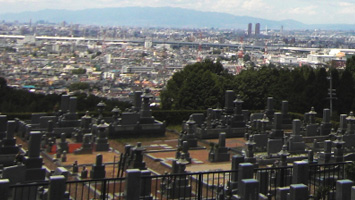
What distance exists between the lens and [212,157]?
1731cm

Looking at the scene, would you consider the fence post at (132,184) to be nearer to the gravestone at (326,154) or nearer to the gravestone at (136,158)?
the gravestone at (136,158)

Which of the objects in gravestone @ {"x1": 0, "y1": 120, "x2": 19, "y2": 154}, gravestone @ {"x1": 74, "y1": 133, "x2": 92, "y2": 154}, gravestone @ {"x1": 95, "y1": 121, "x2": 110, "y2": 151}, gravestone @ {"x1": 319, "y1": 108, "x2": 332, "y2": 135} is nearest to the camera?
gravestone @ {"x1": 0, "y1": 120, "x2": 19, "y2": 154}

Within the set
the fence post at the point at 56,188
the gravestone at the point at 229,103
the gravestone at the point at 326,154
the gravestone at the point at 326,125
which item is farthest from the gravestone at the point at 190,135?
the fence post at the point at 56,188

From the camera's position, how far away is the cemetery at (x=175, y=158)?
32.7 feet

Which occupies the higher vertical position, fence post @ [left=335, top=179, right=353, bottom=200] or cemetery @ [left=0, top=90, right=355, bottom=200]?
fence post @ [left=335, top=179, right=353, bottom=200]

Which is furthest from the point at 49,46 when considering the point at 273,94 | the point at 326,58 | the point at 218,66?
the point at 273,94

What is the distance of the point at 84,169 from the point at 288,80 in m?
19.8

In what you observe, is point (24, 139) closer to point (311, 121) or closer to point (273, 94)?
point (311, 121)

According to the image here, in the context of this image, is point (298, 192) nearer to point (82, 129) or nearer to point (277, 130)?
point (277, 130)

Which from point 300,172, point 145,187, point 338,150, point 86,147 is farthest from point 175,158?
point 300,172

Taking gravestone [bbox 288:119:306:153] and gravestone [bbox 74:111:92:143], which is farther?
gravestone [bbox 74:111:92:143]

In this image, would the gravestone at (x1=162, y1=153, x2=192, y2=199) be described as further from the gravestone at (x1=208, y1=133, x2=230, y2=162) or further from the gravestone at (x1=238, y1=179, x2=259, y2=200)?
the gravestone at (x1=208, y1=133, x2=230, y2=162)

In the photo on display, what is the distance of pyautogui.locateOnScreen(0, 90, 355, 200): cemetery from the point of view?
9.97m

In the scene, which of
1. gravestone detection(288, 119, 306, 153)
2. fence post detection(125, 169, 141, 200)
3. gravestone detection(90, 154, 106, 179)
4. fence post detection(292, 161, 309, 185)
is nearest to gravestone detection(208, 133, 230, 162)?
gravestone detection(288, 119, 306, 153)
